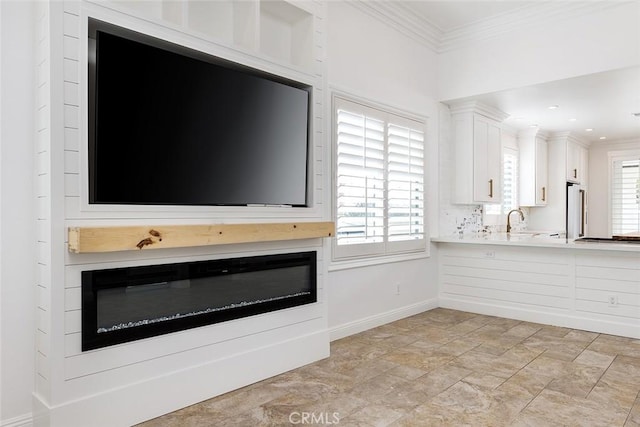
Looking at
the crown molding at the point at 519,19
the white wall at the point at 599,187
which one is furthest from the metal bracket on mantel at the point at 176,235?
the white wall at the point at 599,187

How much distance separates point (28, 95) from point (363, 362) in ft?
8.86

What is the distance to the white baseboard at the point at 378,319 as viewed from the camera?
12.9ft

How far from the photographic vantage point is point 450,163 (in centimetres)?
541

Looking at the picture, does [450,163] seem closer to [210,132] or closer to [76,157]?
[210,132]

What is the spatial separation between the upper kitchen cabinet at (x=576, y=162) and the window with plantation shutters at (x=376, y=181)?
424 cm

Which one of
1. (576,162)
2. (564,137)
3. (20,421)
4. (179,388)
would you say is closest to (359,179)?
(179,388)

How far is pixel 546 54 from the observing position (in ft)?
14.4

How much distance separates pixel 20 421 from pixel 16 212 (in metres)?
1.05

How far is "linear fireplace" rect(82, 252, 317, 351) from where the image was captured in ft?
7.32

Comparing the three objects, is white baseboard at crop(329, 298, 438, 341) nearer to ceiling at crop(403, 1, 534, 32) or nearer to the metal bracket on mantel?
the metal bracket on mantel

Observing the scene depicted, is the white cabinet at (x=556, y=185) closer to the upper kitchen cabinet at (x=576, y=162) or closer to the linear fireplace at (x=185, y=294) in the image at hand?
the upper kitchen cabinet at (x=576, y=162)

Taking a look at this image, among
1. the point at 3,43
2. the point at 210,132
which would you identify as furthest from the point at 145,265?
the point at 3,43

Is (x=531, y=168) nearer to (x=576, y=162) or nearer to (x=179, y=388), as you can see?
(x=576, y=162)

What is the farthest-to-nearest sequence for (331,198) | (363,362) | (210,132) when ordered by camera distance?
(331,198)
(363,362)
(210,132)
